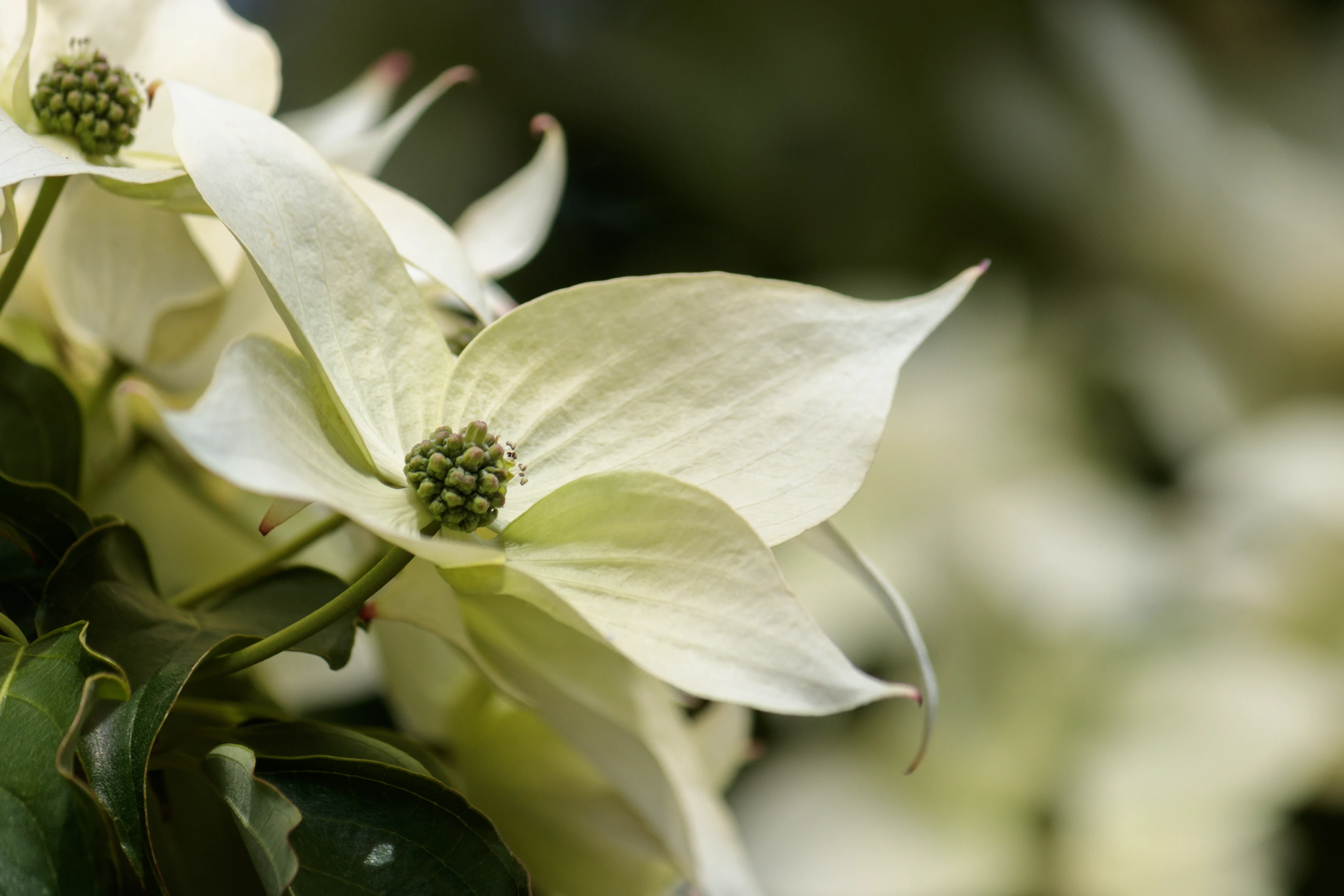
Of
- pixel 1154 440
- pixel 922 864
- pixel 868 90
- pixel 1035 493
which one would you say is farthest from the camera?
pixel 868 90

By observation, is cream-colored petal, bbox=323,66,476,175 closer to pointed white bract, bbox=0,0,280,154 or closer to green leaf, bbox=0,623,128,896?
pointed white bract, bbox=0,0,280,154

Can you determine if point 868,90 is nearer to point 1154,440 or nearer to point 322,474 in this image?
point 1154,440

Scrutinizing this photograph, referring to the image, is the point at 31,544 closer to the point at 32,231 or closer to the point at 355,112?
the point at 32,231

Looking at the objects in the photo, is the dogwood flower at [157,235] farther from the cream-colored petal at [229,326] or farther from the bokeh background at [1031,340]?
→ the bokeh background at [1031,340]

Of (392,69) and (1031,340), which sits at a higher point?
(392,69)

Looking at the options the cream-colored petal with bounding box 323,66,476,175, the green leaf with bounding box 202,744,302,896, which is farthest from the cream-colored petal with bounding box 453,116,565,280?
the green leaf with bounding box 202,744,302,896

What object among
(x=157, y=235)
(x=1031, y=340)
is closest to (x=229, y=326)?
(x=157, y=235)


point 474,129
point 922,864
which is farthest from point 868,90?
point 922,864
